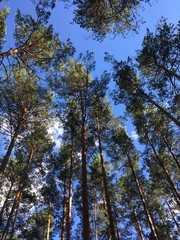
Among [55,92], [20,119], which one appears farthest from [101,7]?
[20,119]

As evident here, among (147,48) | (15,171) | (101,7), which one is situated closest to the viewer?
(101,7)

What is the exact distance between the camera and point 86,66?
15.4 m

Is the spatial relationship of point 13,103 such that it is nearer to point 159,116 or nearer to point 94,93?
point 94,93

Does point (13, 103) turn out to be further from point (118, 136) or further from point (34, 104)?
point (118, 136)

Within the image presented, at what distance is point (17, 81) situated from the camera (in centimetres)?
1475

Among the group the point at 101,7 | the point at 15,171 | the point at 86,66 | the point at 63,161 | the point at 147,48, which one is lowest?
the point at 15,171

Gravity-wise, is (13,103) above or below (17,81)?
below

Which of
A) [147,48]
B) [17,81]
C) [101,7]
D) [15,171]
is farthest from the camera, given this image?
[15,171]

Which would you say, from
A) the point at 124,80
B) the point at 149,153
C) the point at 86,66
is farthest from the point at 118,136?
the point at 86,66

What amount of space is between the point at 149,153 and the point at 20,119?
11.0 metres

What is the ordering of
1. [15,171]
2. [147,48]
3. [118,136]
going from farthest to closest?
[118,136] < [15,171] < [147,48]

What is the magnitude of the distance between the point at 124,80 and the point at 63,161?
8184mm

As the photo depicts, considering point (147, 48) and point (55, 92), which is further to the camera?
point (55, 92)

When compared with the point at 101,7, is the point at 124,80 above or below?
above
